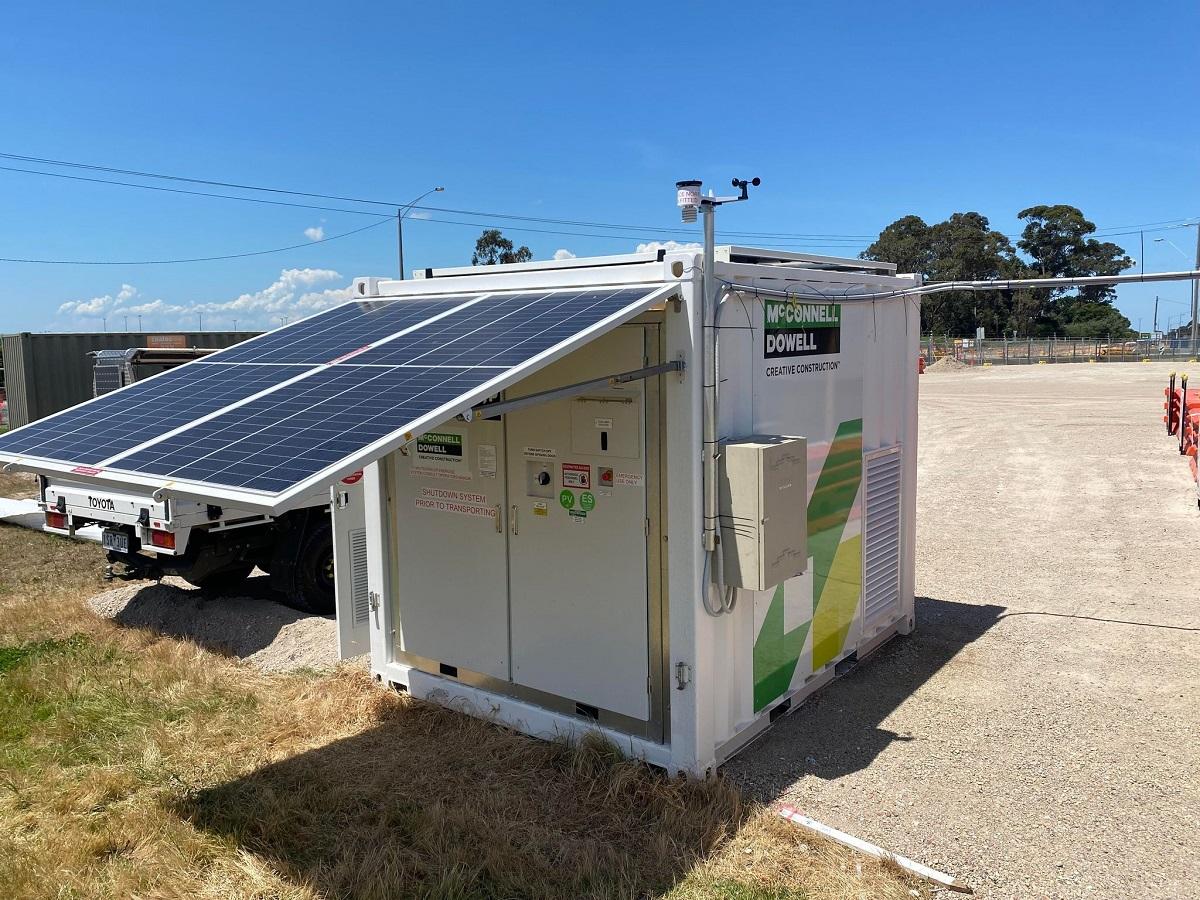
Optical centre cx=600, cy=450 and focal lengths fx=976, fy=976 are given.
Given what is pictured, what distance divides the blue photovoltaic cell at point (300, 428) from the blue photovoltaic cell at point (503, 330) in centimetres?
17

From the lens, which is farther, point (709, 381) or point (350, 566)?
point (350, 566)

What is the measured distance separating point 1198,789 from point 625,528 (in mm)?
3211

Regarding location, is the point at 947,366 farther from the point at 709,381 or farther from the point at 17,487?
the point at 709,381

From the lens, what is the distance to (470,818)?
15.3ft

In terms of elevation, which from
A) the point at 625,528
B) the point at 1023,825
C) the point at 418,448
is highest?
the point at 418,448

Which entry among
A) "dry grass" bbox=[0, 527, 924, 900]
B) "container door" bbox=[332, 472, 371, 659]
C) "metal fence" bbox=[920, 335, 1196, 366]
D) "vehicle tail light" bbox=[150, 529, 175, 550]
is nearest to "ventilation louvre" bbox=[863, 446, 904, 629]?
"dry grass" bbox=[0, 527, 924, 900]

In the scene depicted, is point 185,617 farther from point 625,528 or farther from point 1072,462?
point 1072,462

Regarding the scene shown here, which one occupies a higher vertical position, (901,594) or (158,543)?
(158,543)

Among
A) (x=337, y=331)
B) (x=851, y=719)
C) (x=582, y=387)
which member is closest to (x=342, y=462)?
(x=582, y=387)

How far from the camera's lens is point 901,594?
7.55m

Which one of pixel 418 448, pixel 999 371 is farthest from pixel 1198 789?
pixel 999 371

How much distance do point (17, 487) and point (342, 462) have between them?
1517cm

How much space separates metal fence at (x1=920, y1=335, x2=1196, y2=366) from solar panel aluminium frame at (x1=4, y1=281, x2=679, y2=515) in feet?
162

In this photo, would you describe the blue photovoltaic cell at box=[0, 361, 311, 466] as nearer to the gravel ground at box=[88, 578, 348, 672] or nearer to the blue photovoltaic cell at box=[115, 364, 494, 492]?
the blue photovoltaic cell at box=[115, 364, 494, 492]
